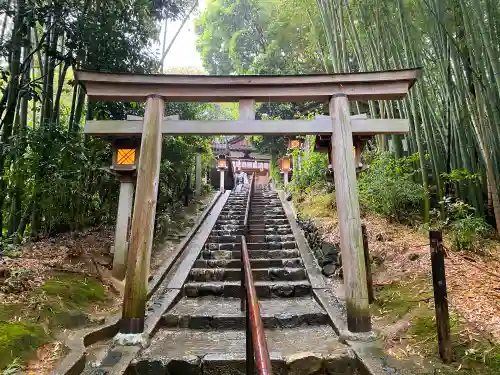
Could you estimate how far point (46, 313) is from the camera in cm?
318

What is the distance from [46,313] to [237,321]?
200cm

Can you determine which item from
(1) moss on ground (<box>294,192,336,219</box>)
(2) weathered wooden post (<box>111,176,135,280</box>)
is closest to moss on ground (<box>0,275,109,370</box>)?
(2) weathered wooden post (<box>111,176,135,280</box>)

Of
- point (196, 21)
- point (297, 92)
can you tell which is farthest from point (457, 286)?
point (196, 21)

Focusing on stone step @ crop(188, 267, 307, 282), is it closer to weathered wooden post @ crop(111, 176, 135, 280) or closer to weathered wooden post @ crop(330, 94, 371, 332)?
weathered wooden post @ crop(111, 176, 135, 280)

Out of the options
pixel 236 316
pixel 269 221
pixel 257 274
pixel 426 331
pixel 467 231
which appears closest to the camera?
pixel 426 331

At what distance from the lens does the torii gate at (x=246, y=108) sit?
382 cm

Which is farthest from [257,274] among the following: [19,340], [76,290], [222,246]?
[19,340]

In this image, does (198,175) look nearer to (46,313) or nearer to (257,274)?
(257,274)

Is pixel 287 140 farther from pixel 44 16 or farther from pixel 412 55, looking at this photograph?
pixel 44 16

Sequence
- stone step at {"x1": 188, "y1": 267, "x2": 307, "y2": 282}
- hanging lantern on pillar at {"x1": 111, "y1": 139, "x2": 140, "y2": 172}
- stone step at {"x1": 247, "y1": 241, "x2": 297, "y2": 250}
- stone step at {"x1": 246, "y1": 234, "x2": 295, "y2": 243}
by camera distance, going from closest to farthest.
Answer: hanging lantern on pillar at {"x1": 111, "y1": 139, "x2": 140, "y2": 172}
stone step at {"x1": 188, "y1": 267, "x2": 307, "y2": 282}
stone step at {"x1": 247, "y1": 241, "x2": 297, "y2": 250}
stone step at {"x1": 246, "y1": 234, "x2": 295, "y2": 243}

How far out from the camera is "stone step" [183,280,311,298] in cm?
484

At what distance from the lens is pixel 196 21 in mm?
21188

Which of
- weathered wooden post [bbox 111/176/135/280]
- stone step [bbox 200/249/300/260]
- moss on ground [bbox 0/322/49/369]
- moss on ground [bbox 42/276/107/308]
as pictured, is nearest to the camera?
moss on ground [bbox 0/322/49/369]

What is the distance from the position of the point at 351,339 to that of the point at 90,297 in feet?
10.2
